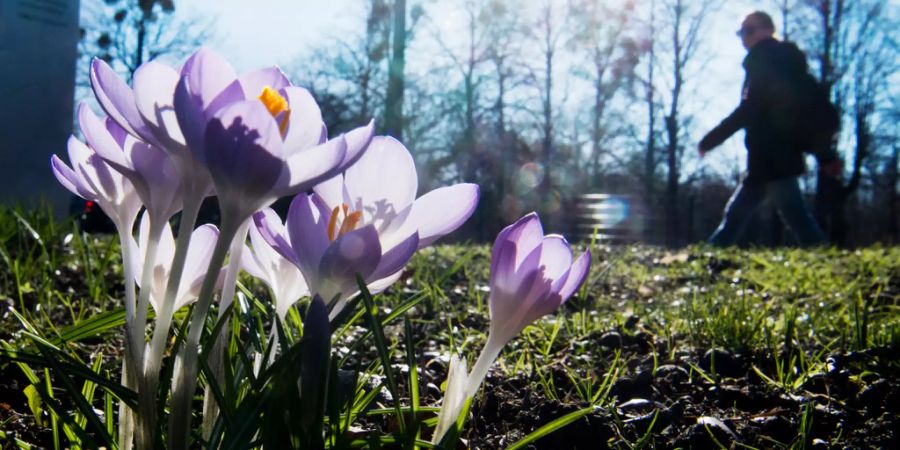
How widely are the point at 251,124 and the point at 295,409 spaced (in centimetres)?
28

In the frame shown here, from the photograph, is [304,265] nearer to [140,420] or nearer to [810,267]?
[140,420]

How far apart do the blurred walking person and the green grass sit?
3.04 m

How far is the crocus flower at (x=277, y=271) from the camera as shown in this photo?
0.82 meters

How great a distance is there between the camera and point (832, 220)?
2059cm

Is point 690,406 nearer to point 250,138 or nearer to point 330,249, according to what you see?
point 330,249

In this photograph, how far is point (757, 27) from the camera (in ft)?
20.7

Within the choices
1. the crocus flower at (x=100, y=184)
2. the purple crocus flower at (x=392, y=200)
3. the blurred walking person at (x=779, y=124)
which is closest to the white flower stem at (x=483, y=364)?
the purple crocus flower at (x=392, y=200)

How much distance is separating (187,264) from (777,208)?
6.83 m

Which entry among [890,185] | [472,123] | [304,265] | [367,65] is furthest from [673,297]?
[890,185]

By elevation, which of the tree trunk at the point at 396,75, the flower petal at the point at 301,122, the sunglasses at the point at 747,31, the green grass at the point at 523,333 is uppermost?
the tree trunk at the point at 396,75

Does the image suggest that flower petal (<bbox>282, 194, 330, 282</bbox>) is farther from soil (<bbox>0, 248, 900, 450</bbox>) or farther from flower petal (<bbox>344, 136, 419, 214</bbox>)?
soil (<bbox>0, 248, 900, 450</bbox>)

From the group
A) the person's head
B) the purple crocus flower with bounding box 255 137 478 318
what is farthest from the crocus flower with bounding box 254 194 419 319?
the person's head

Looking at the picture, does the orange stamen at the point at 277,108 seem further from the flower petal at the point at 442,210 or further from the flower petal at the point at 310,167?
the flower petal at the point at 442,210

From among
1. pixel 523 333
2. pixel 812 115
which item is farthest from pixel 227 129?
pixel 812 115
